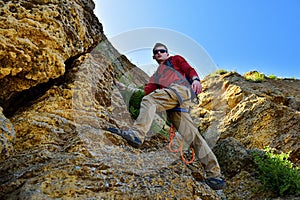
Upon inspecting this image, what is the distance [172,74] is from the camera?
645 cm

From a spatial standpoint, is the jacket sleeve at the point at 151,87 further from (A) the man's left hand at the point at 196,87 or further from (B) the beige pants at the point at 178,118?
(A) the man's left hand at the point at 196,87

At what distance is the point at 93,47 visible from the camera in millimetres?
8562

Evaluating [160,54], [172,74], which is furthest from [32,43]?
[172,74]

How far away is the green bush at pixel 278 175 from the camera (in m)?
7.32

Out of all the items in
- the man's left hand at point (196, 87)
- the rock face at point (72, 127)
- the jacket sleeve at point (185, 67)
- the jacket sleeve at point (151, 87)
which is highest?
the jacket sleeve at point (185, 67)

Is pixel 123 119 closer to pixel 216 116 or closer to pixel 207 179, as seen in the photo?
pixel 207 179

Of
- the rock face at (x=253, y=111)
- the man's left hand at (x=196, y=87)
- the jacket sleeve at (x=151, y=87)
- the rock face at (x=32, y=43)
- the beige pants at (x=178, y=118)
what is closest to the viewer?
the rock face at (x=32, y=43)

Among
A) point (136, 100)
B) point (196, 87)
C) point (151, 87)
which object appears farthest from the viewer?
point (136, 100)

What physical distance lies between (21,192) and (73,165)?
30.6 inches

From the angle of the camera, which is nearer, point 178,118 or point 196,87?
point 196,87

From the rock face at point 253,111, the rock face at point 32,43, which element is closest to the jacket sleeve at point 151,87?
the rock face at point 32,43

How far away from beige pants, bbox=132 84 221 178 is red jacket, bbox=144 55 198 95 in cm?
21

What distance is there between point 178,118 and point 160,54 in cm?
150

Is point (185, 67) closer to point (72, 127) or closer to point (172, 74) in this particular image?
point (172, 74)
